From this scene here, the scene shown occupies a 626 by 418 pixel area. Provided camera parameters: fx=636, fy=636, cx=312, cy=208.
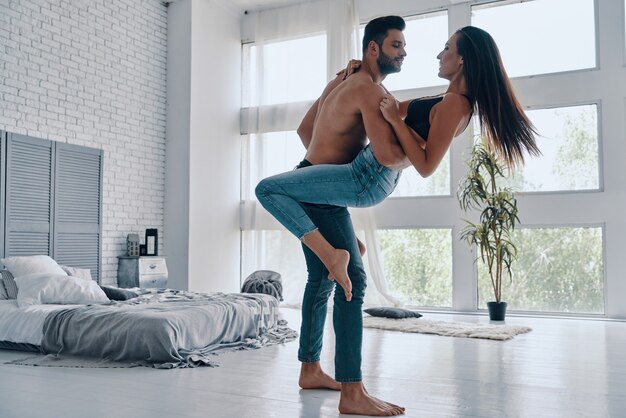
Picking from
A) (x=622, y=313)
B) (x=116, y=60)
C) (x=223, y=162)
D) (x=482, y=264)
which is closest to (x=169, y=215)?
(x=223, y=162)

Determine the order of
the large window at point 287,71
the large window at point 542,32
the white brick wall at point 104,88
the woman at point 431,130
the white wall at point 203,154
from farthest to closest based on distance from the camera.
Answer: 1. the large window at point 287,71
2. the white wall at point 203,154
3. the large window at point 542,32
4. the white brick wall at point 104,88
5. the woman at point 431,130

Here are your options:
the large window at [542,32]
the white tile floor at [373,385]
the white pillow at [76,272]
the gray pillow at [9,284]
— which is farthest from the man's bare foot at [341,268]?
the large window at [542,32]

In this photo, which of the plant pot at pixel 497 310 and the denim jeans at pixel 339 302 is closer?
the denim jeans at pixel 339 302

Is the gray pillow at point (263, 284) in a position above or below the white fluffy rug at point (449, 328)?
above

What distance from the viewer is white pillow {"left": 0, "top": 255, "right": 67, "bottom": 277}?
5207 millimetres

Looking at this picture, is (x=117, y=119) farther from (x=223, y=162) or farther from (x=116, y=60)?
(x=223, y=162)

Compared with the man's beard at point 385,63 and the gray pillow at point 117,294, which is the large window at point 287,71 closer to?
the gray pillow at point 117,294

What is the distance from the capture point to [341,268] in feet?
8.52

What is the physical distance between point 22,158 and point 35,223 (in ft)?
2.04

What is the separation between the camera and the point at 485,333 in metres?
5.41

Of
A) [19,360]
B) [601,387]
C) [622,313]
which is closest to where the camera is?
[601,387]

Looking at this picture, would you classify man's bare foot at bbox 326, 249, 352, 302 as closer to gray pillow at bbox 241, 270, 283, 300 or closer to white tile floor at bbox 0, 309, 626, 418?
white tile floor at bbox 0, 309, 626, 418

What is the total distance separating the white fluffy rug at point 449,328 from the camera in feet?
17.6

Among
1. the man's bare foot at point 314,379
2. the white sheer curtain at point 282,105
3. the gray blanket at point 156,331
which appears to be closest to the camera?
the man's bare foot at point 314,379
